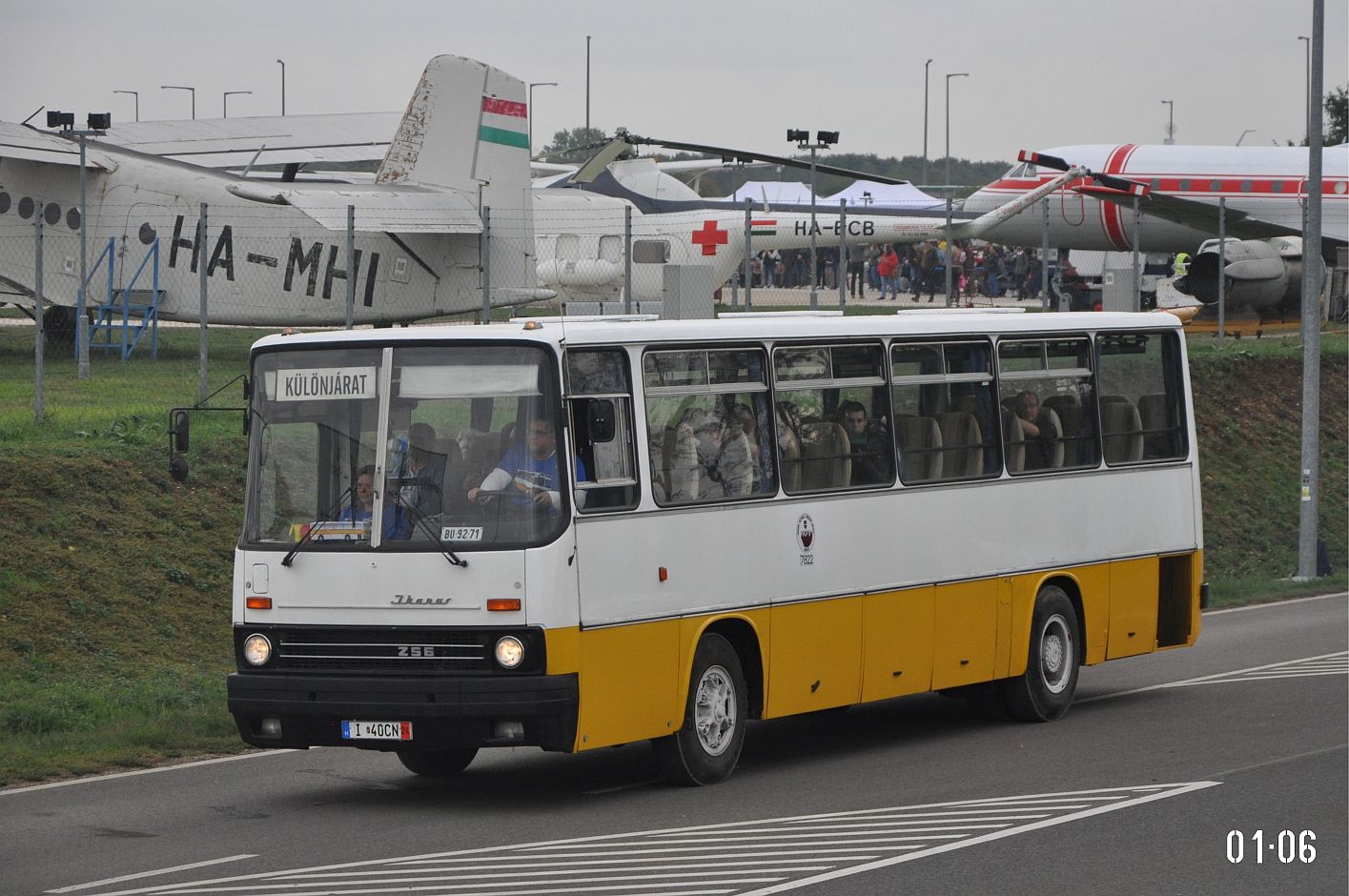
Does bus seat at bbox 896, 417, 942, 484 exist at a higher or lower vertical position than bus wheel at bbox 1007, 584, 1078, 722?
higher

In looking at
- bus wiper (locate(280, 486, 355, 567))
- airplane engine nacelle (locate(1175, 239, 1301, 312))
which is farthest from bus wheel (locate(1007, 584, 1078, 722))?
airplane engine nacelle (locate(1175, 239, 1301, 312))

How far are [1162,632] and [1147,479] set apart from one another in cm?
128

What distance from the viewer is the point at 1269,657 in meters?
18.2

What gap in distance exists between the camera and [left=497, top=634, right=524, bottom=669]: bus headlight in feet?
35.2

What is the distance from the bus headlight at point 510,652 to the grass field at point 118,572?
350cm

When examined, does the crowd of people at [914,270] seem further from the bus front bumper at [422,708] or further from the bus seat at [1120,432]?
the bus front bumper at [422,708]

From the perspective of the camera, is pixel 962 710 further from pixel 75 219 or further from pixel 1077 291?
pixel 1077 291

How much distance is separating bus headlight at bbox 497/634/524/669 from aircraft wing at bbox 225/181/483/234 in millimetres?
18950

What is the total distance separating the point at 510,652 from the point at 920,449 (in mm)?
4093

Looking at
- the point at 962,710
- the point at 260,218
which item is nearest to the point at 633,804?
the point at 962,710

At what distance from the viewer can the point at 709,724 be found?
466 inches

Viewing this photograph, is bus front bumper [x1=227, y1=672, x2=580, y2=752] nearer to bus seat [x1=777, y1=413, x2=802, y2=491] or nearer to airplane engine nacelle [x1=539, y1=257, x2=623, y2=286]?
bus seat [x1=777, y1=413, x2=802, y2=491]

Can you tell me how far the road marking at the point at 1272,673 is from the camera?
54.0ft

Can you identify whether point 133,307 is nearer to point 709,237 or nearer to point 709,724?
point 709,237
